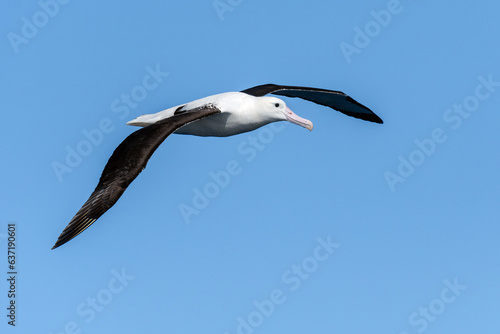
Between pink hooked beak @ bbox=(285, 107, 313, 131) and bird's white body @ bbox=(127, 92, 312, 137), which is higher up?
bird's white body @ bbox=(127, 92, 312, 137)

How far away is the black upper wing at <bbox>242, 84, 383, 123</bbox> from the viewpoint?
57.1ft

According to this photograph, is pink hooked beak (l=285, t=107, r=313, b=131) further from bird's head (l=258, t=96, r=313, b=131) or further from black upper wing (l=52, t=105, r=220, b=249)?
black upper wing (l=52, t=105, r=220, b=249)

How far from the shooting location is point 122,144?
13.9 meters

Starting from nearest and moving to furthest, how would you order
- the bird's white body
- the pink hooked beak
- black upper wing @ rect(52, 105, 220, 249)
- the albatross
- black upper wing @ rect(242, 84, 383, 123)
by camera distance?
black upper wing @ rect(52, 105, 220, 249)
the albatross
the bird's white body
the pink hooked beak
black upper wing @ rect(242, 84, 383, 123)

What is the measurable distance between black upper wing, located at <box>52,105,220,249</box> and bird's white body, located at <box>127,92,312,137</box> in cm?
108

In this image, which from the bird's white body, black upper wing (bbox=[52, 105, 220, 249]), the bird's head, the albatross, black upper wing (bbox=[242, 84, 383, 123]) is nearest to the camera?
black upper wing (bbox=[52, 105, 220, 249])

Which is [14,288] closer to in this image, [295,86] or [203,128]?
[203,128]

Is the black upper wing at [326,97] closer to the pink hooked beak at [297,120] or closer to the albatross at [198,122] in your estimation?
the albatross at [198,122]

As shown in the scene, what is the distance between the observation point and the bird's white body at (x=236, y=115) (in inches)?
601

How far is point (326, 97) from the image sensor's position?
18.6 meters

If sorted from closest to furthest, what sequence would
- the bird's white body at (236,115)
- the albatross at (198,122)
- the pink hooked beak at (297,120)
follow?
the albatross at (198,122) → the bird's white body at (236,115) → the pink hooked beak at (297,120)

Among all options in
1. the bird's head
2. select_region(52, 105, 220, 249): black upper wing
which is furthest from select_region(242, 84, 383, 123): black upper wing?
select_region(52, 105, 220, 249): black upper wing

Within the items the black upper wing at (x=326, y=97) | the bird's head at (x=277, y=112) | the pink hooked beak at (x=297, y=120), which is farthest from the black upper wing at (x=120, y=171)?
the black upper wing at (x=326, y=97)

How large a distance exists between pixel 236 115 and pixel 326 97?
12.8 feet
